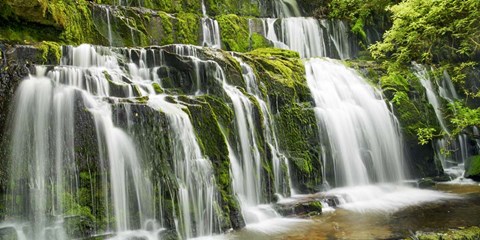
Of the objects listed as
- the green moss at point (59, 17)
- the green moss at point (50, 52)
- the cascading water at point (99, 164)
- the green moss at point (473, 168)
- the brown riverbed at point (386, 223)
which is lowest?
the brown riverbed at point (386, 223)

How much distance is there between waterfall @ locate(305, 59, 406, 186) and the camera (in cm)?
1113

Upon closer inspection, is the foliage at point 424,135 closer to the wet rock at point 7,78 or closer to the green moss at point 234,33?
the green moss at point 234,33

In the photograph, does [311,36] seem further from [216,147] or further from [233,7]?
[216,147]

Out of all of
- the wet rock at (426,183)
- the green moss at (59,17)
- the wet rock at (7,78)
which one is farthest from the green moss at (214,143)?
the wet rock at (426,183)

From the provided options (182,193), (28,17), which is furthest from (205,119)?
(28,17)

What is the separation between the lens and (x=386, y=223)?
7711 millimetres

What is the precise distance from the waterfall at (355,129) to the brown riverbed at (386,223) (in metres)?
2.35

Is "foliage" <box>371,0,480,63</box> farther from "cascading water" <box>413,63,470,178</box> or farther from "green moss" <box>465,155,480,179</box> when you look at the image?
"green moss" <box>465,155,480,179</box>

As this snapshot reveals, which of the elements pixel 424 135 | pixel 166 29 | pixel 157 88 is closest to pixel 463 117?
pixel 424 135

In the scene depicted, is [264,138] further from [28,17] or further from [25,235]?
[28,17]

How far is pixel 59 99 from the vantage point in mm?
6988

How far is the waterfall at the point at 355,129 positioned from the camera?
11133 millimetres

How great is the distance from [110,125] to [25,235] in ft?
7.25

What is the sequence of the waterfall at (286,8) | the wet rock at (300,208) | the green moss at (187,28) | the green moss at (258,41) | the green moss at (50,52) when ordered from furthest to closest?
the waterfall at (286,8), the green moss at (258,41), the green moss at (187,28), the green moss at (50,52), the wet rock at (300,208)
